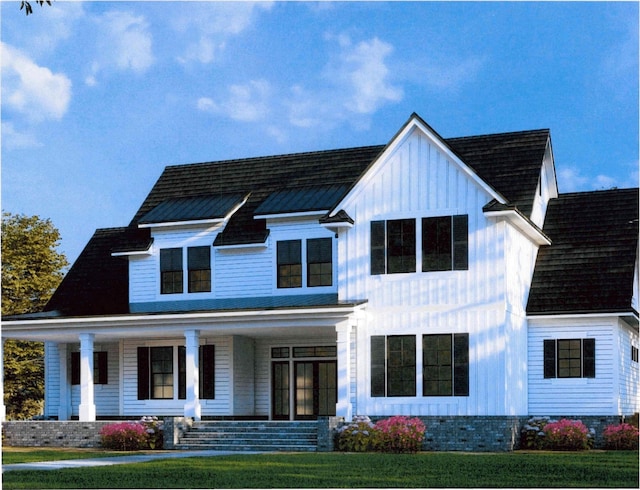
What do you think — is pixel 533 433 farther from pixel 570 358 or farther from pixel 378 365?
pixel 378 365

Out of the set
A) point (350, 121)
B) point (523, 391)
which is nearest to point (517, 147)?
point (523, 391)

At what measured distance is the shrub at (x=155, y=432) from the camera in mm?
28141

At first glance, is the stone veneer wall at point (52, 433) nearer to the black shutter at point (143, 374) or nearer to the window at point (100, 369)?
the black shutter at point (143, 374)

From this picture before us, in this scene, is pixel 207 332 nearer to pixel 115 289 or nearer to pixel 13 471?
pixel 115 289

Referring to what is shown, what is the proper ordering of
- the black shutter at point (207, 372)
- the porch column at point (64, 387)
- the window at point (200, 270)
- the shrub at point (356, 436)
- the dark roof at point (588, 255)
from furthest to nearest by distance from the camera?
the porch column at point (64, 387) < the window at point (200, 270) < the black shutter at point (207, 372) < the dark roof at point (588, 255) < the shrub at point (356, 436)

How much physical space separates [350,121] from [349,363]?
67.5ft

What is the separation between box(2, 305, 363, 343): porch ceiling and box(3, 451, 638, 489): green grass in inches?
229

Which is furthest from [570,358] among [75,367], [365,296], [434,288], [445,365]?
[75,367]

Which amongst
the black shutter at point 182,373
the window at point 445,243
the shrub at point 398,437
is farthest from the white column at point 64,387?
the window at point 445,243

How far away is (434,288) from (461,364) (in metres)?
2.05

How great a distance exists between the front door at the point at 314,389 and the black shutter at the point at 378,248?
4.66 metres

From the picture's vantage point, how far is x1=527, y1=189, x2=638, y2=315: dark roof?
28609mm

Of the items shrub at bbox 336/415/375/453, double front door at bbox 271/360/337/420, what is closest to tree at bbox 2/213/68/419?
double front door at bbox 271/360/337/420

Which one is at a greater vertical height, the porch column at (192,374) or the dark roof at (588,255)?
the dark roof at (588,255)
